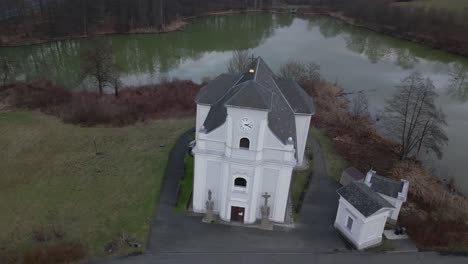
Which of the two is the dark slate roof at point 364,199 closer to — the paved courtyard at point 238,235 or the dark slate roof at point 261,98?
the paved courtyard at point 238,235

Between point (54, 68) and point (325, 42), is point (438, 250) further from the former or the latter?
point (325, 42)

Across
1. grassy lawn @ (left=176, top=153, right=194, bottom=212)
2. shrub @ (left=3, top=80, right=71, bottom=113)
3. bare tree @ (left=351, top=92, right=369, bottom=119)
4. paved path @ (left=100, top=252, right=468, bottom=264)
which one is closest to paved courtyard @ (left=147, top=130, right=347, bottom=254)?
paved path @ (left=100, top=252, right=468, bottom=264)

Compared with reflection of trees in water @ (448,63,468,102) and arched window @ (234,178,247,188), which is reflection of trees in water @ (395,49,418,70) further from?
arched window @ (234,178,247,188)

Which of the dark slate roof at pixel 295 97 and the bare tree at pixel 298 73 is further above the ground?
the dark slate roof at pixel 295 97

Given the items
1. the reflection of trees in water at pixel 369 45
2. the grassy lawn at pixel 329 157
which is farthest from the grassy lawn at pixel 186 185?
the reflection of trees in water at pixel 369 45

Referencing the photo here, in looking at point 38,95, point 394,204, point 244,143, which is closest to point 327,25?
point 38,95

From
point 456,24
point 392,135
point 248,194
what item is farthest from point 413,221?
point 456,24

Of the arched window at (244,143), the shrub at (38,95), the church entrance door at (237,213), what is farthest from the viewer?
the shrub at (38,95)
